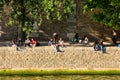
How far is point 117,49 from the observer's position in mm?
37281

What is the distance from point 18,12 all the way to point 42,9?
2053 millimetres

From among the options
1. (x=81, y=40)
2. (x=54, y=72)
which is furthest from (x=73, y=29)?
(x=54, y=72)

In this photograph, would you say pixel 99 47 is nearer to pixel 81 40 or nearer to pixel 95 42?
pixel 95 42

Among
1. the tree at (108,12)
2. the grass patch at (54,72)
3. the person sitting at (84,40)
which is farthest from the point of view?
the person sitting at (84,40)

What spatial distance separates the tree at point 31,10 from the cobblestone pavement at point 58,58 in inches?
103

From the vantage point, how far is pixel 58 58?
37219mm

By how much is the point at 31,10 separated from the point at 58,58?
4.75 m

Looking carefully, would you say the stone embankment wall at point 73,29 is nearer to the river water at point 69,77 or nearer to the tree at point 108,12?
the tree at point 108,12

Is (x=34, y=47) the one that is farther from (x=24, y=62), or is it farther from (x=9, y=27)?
(x=9, y=27)

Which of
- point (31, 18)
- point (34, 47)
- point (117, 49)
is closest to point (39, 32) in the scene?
point (31, 18)

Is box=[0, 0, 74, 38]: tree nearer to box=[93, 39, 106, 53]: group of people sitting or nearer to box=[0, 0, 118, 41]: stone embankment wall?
box=[0, 0, 118, 41]: stone embankment wall

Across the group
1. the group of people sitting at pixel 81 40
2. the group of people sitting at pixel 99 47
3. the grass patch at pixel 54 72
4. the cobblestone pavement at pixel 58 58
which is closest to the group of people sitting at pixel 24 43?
the cobblestone pavement at pixel 58 58

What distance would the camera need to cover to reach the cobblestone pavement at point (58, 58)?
3706 centimetres

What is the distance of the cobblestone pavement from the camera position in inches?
1459
